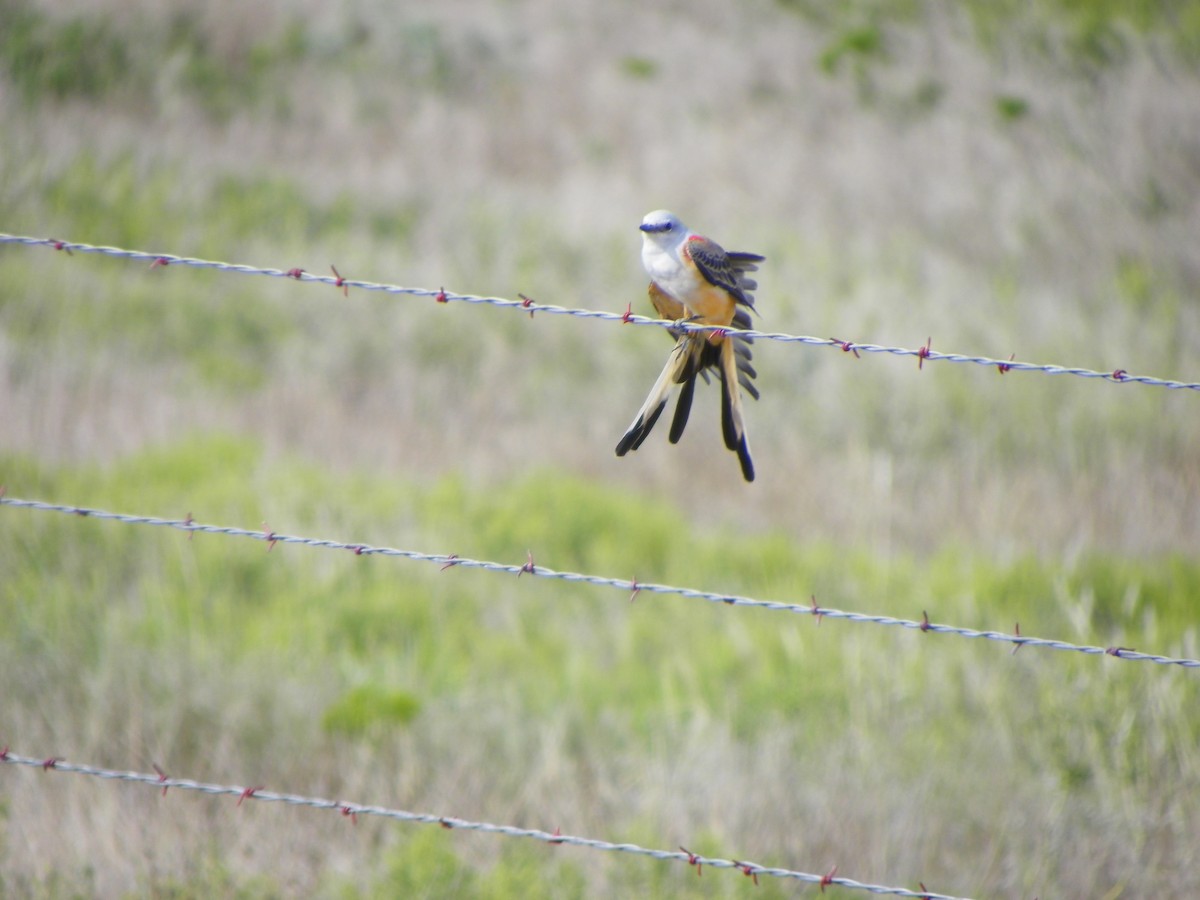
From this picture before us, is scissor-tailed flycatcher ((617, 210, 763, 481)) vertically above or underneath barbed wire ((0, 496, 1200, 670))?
above

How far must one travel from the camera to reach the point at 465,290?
8.49 m

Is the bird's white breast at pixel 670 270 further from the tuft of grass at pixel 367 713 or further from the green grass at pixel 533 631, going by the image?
the tuft of grass at pixel 367 713

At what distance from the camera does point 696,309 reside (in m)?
2.44

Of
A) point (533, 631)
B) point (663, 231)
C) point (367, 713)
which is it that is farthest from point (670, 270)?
point (533, 631)

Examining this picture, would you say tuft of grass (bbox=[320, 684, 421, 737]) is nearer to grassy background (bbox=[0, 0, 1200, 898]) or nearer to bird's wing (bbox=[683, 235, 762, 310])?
grassy background (bbox=[0, 0, 1200, 898])

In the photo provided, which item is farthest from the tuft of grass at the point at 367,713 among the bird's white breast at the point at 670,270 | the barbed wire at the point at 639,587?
the bird's white breast at the point at 670,270

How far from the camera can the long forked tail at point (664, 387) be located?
7.52 ft

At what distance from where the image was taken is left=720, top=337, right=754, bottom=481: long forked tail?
2385mm

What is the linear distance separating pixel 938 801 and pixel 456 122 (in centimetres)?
1049

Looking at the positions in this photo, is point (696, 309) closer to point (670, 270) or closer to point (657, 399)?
point (670, 270)

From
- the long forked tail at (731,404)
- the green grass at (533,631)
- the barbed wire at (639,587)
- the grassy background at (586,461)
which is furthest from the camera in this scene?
the green grass at (533,631)

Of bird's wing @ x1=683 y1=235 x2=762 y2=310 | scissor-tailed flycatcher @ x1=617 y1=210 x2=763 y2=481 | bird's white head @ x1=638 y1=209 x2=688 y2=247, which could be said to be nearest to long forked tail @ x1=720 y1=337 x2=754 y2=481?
scissor-tailed flycatcher @ x1=617 y1=210 x2=763 y2=481

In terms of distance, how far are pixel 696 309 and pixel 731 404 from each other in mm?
222

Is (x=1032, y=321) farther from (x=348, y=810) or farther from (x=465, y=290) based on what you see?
(x=348, y=810)
